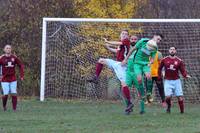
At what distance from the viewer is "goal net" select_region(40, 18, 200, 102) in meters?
23.7

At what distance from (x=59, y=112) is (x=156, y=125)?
15.6ft

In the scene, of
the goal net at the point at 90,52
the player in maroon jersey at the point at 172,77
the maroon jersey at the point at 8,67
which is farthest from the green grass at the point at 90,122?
the goal net at the point at 90,52

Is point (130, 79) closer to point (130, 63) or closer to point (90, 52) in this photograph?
point (130, 63)

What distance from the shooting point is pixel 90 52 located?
78.4ft

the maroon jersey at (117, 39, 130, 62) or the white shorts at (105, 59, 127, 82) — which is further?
the maroon jersey at (117, 39, 130, 62)

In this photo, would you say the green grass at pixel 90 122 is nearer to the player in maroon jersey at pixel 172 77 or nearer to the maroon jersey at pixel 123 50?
the player in maroon jersey at pixel 172 77

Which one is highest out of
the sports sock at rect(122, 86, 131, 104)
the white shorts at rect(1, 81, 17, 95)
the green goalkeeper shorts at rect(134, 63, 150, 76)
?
the green goalkeeper shorts at rect(134, 63, 150, 76)

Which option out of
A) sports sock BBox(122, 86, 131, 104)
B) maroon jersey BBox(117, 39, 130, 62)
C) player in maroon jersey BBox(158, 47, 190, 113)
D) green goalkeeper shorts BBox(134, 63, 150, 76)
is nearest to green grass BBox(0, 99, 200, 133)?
sports sock BBox(122, 86, 131, 104)

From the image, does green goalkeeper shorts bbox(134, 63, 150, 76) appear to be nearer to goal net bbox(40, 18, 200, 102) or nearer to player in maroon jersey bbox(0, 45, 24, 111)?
player in maroon jersey bbox(0, 45, 24, 111)

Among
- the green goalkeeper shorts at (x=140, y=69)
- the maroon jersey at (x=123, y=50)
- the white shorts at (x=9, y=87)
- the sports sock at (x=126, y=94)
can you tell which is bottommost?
the sports sock at (x=126, y=94)

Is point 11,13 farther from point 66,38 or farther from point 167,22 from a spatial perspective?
point 167,22

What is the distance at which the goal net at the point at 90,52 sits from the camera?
23688mm

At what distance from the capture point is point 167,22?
23.7 metres

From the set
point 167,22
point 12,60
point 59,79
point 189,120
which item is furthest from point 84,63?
point 189,120
